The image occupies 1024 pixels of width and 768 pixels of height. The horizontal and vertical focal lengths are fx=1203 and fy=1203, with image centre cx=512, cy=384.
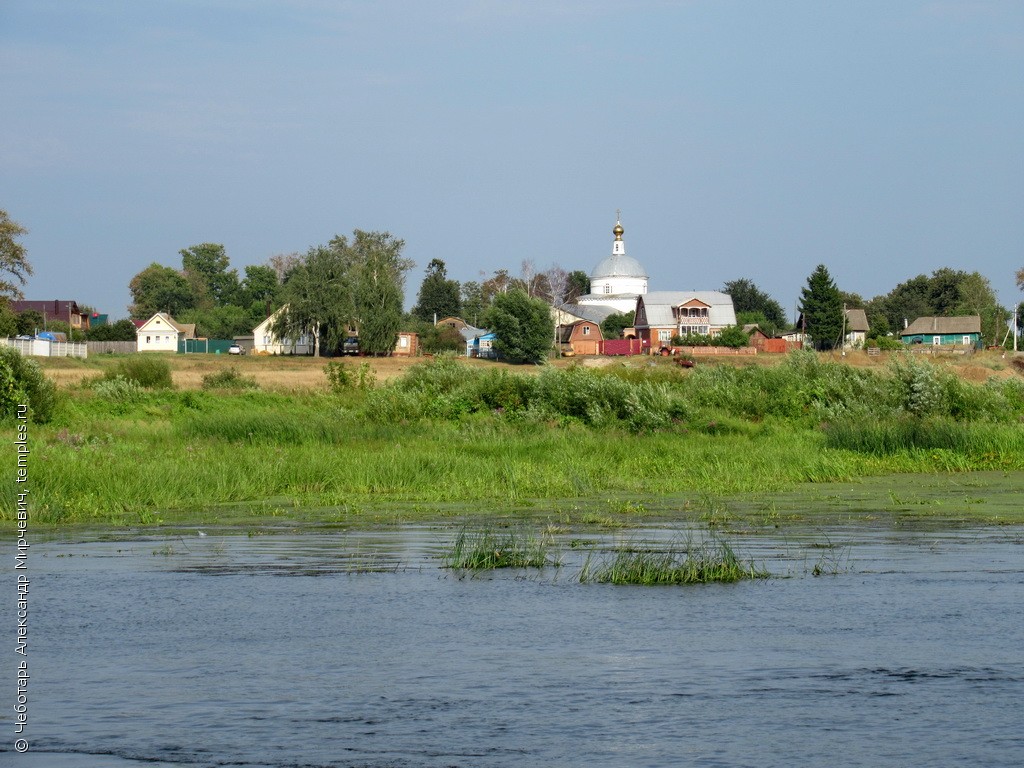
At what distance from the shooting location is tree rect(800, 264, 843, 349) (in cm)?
11125

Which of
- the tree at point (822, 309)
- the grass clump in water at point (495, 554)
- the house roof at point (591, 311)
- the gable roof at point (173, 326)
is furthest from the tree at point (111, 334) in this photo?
the grass clump in water at point (495, 554)

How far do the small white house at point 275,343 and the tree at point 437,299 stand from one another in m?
39.6

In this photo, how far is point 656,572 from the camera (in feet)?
44.5

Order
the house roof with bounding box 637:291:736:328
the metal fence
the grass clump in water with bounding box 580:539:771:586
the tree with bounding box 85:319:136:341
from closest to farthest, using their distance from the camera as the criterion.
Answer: the grass clump in water with bounding box 580:539:771:586, the metal fence, the house roof with bounding box 637:291:736:328, the tree with bounding box 85:319:136:341

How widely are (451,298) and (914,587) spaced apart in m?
145

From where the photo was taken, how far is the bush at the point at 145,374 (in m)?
47.9

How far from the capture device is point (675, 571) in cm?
1359

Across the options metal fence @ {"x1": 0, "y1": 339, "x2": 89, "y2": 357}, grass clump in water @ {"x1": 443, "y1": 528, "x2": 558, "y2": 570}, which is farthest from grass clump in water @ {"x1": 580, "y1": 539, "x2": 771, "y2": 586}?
metal fence @ {"x1": 0, "y1": 339, "x2": 89, "y2": 357}

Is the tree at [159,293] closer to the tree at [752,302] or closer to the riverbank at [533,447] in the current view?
the tree at [752,302]

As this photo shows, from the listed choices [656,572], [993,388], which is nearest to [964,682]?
[656,572]

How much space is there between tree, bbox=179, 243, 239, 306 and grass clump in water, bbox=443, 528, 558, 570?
16786 cm

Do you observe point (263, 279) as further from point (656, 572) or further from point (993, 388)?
point (656, 572)

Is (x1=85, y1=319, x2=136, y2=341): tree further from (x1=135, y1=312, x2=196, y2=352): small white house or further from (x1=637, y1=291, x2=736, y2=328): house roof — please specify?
(x1=637, y1=291, x2=736, y2=328): house roof

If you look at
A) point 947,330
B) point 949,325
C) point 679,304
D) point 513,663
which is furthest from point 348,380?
point 949,325
